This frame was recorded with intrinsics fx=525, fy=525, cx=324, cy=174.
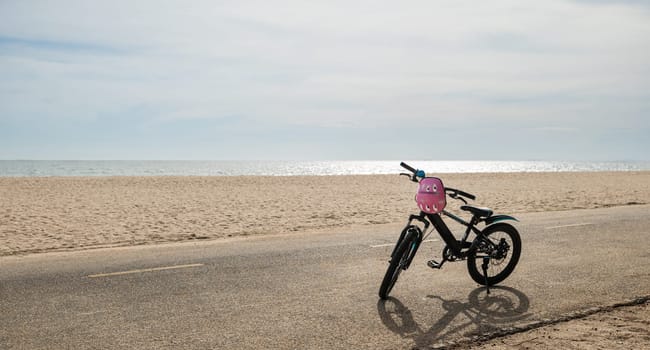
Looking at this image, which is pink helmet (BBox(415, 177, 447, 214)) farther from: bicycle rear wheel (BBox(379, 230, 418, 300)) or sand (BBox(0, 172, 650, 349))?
sand (BBox(0, 172, 650, 349))

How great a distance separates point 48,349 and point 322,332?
8.35 feet

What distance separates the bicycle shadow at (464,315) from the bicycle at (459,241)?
0.25 metres

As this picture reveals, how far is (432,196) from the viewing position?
6348 mm

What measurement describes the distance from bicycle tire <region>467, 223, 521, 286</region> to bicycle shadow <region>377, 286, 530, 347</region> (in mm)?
171

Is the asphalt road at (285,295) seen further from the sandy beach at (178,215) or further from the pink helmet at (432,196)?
the sandy beach at (178,215)

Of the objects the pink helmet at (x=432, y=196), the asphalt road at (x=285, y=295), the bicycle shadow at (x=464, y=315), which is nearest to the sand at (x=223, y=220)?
the bicycle shadow at (x=464, y=315)

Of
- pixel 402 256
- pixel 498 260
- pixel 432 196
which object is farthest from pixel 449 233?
pixel 498 260

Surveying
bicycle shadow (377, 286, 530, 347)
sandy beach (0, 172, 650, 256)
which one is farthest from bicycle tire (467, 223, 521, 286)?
sandy beach (0, 172, 650, 256)

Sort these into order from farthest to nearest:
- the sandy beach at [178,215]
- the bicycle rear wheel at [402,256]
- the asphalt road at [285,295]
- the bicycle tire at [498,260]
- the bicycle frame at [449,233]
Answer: the sandy beach at [178,215] < the bicycle tire at [498,260] < the bicycle frame at [449,233] < the bicycle rear wheel at [402,256] < the asphalt road at [285,295]

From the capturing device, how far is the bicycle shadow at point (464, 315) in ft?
17.2

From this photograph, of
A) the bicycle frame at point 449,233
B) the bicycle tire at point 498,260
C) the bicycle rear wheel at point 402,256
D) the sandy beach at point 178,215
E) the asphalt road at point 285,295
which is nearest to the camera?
the asphalt road at point 285,295

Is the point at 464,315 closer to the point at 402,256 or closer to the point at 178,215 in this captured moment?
the point at 402,256

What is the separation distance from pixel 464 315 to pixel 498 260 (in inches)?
60.5

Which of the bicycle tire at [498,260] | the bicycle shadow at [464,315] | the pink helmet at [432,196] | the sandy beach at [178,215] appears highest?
the pink helmet at [432,196]
